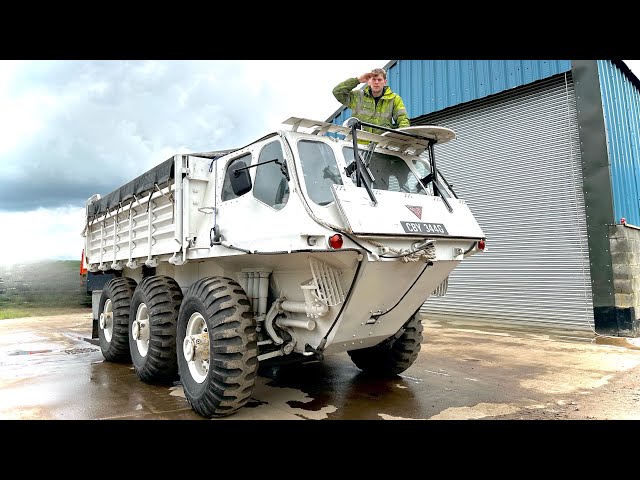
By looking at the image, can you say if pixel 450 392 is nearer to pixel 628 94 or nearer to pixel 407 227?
pixel 407 227

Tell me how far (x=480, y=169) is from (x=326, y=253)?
8.30 metres

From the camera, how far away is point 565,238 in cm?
935

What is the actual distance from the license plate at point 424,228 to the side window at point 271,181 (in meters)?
1.09

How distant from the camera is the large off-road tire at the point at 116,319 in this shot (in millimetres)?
6793

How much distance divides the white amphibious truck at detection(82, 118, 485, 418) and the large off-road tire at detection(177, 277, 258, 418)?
0.04 feet

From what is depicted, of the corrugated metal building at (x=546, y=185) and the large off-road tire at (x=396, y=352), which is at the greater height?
the corrugated metal building at (x=546, y=185)

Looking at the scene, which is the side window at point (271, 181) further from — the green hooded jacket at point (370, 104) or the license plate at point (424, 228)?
the green hooded jacket at point (370, 104)

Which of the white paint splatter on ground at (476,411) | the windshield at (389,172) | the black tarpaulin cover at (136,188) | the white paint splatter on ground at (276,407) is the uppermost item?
the black tarpaulin cover at (136,188)

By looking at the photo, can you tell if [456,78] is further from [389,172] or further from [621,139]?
[389,172]

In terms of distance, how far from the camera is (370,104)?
5.26 m

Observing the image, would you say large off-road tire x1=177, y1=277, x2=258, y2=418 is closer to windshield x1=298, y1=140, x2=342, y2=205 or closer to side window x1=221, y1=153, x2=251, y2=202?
side window x1=221, y1=153, x2=251, y2=202

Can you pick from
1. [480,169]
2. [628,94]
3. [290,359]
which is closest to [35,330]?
[290,359]

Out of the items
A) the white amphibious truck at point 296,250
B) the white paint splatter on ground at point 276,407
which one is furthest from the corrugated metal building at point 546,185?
the white paint splatter on ground at point 276,407

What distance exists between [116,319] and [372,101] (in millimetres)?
4843
